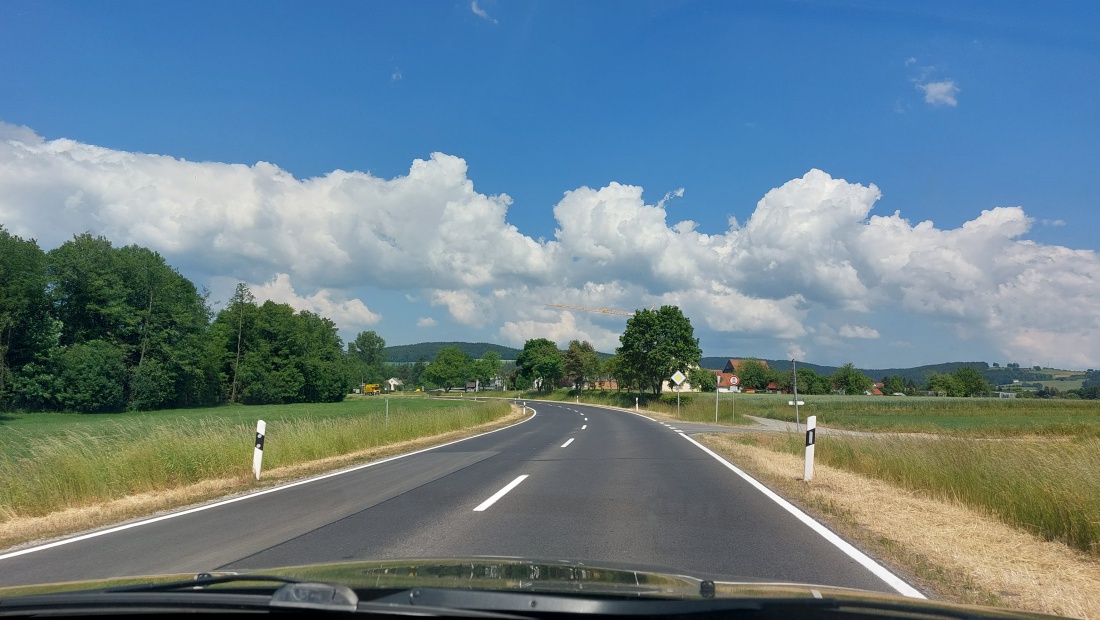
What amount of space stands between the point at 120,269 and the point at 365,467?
64911 mm

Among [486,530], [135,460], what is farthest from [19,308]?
[486,530]

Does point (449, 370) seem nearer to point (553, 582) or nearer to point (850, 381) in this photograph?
point (850, 381)

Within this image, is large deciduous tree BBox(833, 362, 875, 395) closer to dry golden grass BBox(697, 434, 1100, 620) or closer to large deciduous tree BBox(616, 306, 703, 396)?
large deciduous tree BBox(616, 306, 703, 396)

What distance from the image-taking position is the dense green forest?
5491cm

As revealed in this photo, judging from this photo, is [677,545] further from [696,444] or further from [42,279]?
[42,279]

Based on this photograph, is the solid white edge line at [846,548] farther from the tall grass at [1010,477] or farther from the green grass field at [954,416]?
the green grass field at [954,416]

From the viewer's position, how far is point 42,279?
54.8 meters

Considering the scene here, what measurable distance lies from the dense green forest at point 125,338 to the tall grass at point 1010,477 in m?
57.9

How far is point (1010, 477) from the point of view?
30.8 feet

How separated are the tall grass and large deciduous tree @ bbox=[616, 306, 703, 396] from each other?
55.0m

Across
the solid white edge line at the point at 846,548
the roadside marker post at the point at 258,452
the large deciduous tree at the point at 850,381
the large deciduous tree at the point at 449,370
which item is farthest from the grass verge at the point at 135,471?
the large deciduous tree at the point at 449,370

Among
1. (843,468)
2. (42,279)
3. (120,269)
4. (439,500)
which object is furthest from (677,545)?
(120,269)

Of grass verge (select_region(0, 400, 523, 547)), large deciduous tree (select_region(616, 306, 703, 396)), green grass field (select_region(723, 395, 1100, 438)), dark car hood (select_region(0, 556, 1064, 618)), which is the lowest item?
green grass field (select_region(723, 395, 1100, 438))

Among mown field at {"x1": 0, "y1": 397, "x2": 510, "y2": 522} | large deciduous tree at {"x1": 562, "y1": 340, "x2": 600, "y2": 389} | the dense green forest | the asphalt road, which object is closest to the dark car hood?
the asphalt road
